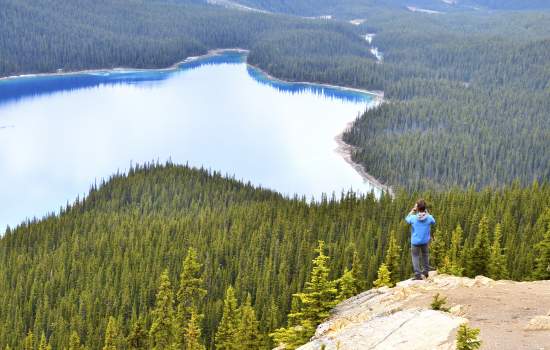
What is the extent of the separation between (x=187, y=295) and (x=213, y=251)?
18.5 m

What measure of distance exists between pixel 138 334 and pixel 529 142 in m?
118

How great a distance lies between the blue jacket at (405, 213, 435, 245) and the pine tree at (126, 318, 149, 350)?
36580mm

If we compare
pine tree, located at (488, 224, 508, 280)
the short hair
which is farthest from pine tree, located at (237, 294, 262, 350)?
the short hair

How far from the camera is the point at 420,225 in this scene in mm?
34406

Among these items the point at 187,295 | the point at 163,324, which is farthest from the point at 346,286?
the point at 187,295

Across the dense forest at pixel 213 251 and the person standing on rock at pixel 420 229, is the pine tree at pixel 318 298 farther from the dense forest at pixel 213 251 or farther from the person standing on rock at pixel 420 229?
the dense forest at pixel 213 251

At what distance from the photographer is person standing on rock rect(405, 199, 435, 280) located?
112ft

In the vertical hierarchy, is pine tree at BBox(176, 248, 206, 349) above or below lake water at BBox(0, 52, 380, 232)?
above

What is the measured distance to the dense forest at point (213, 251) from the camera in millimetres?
70000

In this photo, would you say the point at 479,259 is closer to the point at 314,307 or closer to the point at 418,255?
the point at 418,255

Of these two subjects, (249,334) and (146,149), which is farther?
(146,149)

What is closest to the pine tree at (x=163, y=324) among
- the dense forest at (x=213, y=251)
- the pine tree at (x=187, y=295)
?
the dense forest at (x=213, y=251)

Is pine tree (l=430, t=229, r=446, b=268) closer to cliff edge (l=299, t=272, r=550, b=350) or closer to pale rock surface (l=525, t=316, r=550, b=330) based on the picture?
cliff edge (l=299, t=272, r=550, b=350)

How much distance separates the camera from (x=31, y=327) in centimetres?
7506
